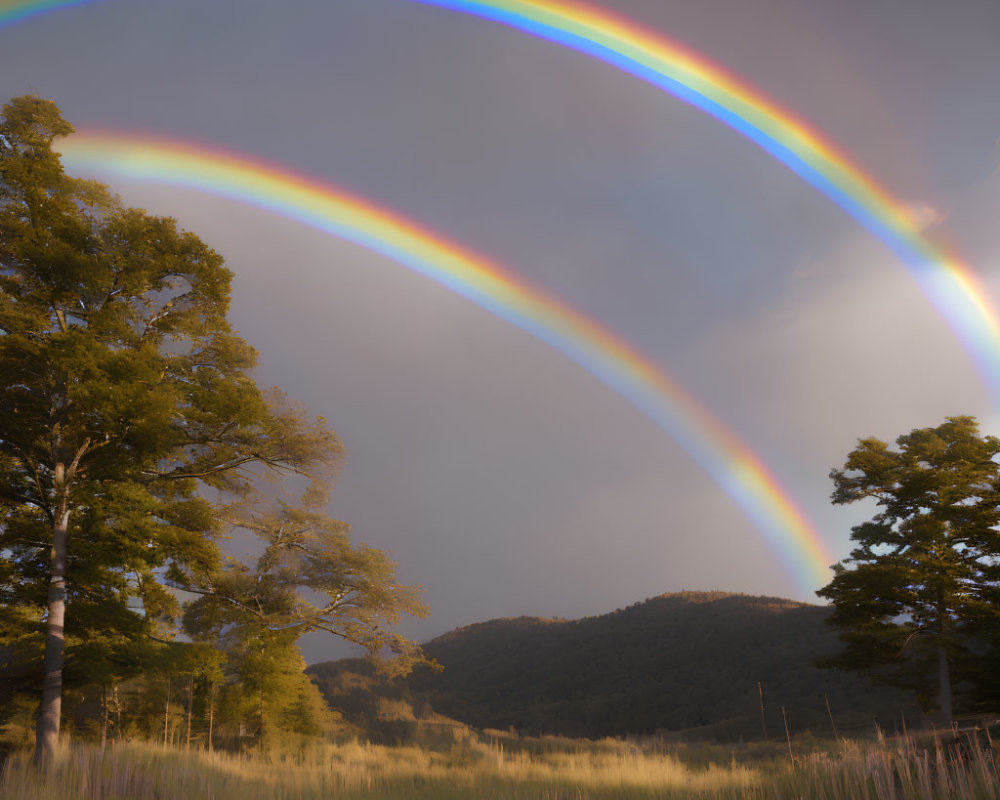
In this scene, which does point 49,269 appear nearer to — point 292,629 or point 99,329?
point 99,329

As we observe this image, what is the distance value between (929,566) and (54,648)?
31.6 meters

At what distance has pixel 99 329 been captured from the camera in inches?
614

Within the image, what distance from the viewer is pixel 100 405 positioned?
13.3 metres

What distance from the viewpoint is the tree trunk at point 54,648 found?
1295 cm

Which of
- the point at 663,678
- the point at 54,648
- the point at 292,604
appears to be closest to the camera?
the point at 54,648

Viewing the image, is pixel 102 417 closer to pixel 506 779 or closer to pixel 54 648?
pixel 54 648

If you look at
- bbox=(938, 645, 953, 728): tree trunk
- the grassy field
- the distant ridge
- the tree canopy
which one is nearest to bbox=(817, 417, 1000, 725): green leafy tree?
bbox=(938, 645, 953, 728): tree trunk


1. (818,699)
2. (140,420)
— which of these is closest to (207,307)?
(140,420)

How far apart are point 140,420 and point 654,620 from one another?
80.3 meters

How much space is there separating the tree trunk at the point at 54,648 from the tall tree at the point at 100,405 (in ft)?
0.10

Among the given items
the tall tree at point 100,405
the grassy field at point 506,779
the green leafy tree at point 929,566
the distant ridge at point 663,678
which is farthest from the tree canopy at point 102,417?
the distant ridge at point 663,678

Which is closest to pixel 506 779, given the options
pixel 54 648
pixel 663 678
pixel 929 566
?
pixel 54 648

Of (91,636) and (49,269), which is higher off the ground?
(49,269)

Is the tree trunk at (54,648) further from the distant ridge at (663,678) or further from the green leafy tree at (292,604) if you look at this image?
the distant ridge at (663,678)
